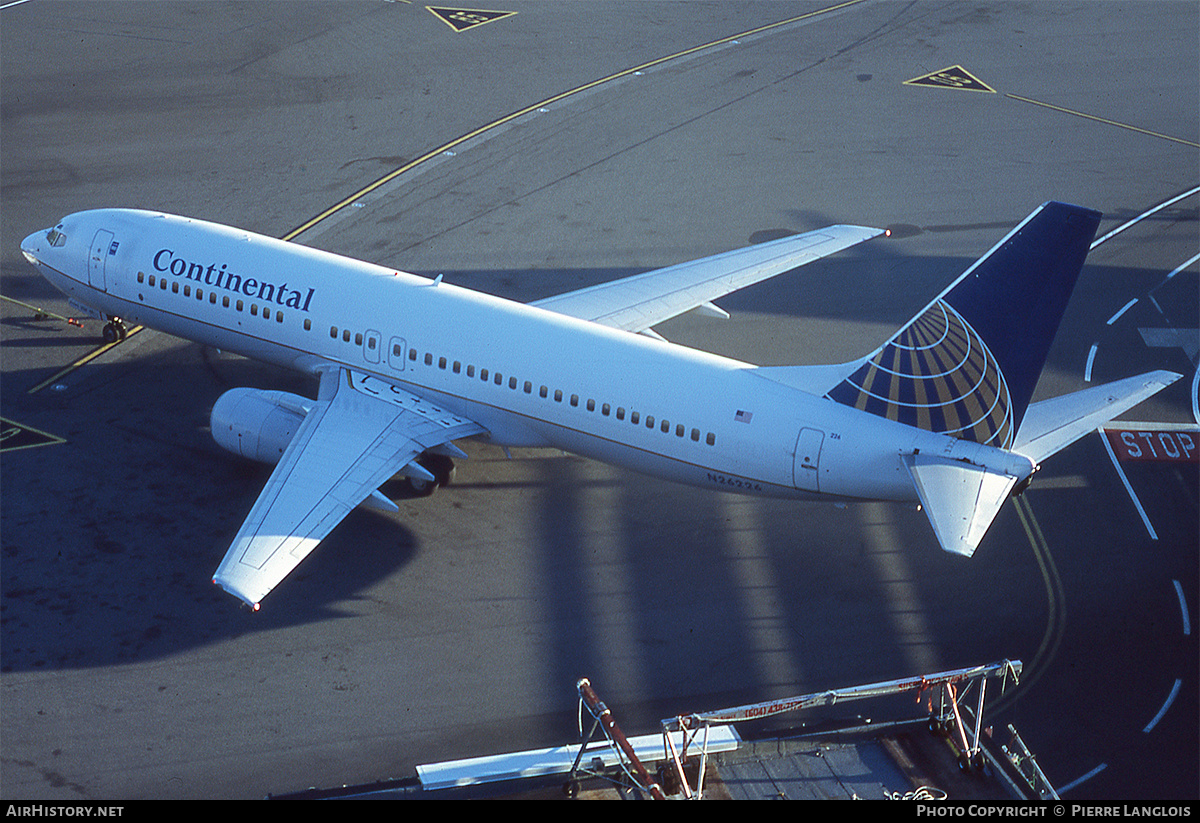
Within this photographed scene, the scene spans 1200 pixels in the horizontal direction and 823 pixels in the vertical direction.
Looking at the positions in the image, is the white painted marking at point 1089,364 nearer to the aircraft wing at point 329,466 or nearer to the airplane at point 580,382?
the airplane at point 580,382

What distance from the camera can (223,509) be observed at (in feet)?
108

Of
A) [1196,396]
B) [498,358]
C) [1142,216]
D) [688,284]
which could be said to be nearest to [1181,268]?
[1142,216]

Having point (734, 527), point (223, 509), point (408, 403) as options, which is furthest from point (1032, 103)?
point (223, 509)

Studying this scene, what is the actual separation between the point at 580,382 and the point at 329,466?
723 centimetres

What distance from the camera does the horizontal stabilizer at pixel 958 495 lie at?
2380cm

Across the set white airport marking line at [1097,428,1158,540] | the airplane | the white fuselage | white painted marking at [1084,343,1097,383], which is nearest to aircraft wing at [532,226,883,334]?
the airplane

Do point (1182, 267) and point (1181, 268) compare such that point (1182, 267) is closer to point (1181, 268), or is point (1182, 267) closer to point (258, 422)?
point (1181, 268)

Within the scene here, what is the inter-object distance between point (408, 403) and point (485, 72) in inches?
1415

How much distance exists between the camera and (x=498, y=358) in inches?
1262

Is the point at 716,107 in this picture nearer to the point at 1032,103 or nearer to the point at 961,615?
the point at 1032,103

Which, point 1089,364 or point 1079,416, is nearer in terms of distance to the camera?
point 1079,416

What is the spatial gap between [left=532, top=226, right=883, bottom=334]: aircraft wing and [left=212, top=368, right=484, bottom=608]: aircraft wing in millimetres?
6671

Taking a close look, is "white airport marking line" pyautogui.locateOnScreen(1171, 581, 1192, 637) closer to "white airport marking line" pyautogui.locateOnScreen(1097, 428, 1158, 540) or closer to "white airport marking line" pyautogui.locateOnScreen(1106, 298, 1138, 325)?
"white airport marking line" pyautogui.locateOnScreen(1097, 428, 1158, 540)
